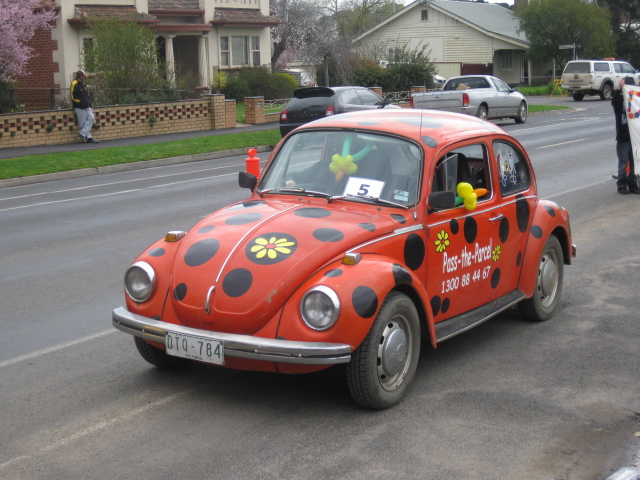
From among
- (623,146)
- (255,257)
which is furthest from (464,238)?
(623,146)

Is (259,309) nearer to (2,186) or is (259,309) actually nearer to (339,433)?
(339,433)

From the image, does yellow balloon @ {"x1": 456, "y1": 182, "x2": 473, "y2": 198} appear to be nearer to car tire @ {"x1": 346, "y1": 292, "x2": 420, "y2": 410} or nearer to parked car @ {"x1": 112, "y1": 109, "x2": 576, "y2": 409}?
parked car @ {"x1": 112, "y1": 109, "x2": 576, "y2": 409}

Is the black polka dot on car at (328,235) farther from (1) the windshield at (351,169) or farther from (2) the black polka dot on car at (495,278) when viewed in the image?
(2) the black polka dot on car at (495,278)

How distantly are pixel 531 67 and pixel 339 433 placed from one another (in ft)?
203

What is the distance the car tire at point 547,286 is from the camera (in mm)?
7078

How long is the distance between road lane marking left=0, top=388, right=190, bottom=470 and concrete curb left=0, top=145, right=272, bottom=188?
13.3 metres

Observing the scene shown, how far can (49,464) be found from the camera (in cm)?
453

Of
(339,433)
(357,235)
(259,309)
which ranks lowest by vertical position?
(339,433)

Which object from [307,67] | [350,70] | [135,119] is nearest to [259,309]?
[135,119]

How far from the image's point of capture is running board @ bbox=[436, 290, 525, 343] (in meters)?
5.82

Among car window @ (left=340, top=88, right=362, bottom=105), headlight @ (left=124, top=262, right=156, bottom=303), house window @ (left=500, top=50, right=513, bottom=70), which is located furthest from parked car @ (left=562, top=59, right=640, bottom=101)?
headlight @ (left=124, top=262, right=156, bottom=303)

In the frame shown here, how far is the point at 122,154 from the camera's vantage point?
840 inches

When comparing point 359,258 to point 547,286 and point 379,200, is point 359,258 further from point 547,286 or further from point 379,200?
point 547,286

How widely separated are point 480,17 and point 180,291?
61.9 meters
